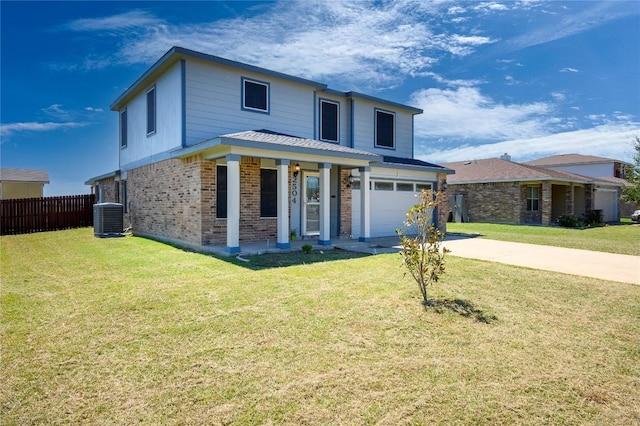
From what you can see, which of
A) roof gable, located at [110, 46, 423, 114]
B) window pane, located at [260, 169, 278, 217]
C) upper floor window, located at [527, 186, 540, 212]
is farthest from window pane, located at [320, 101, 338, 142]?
upper floor window, located at [527, 186, 540, 212]

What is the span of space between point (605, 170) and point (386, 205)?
31.7 metres

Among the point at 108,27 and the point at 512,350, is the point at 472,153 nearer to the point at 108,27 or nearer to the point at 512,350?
the point at 108,27

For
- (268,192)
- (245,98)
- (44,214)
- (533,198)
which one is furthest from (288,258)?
(533,198)

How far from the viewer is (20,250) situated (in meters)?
10.8

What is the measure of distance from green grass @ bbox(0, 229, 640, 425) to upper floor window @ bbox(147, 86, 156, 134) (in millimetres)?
7870

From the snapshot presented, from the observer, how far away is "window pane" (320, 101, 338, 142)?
1452 cm

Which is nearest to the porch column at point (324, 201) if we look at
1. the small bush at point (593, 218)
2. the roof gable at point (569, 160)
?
the small bush at point (593, 218)

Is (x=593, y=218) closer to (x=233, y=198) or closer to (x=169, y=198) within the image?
(x=233, y=198)

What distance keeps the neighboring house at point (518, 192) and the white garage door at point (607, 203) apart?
19.1 inches

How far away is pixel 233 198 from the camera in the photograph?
29.7ft

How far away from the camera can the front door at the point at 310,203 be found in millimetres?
12641

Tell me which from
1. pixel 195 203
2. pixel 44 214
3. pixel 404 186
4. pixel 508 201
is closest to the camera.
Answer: pixel 195 203

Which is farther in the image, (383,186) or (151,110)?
(383,186)

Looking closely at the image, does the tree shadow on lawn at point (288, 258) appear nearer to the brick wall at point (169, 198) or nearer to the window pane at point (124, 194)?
the brick wall at point (169, 198)
